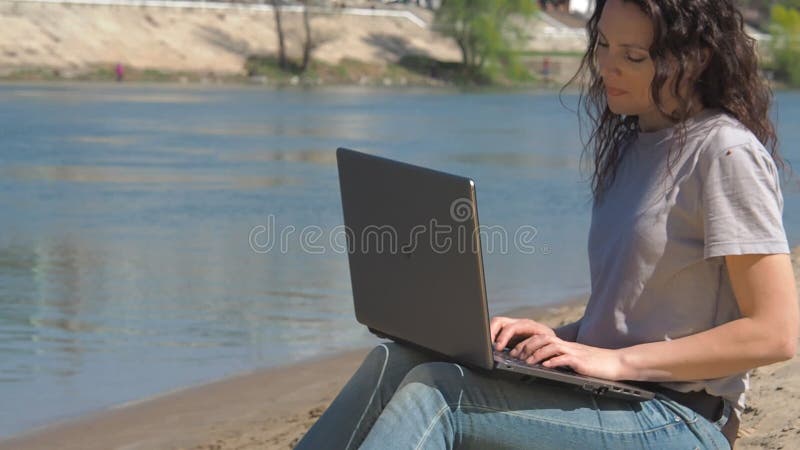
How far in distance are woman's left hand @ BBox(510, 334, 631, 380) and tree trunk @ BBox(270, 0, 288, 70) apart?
52028 mm

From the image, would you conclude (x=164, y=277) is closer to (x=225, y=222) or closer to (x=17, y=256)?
(x=17, y=256)

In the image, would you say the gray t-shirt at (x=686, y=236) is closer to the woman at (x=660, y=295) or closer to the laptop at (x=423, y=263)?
the woman at (x=660, y=295)

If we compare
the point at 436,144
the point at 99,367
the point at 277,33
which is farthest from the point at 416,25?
the point at 99,367

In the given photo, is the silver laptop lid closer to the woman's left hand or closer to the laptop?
the laptop

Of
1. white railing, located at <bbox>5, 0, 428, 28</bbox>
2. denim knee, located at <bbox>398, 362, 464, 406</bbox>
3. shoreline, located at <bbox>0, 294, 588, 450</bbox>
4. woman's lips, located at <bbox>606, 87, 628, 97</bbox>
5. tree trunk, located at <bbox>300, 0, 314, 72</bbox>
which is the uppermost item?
woman's lips, located at <bbox>606, 87, 628, 97</bbox>

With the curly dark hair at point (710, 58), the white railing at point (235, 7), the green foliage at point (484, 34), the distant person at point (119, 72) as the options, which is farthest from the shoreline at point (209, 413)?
the green foliage at point (484, 34)

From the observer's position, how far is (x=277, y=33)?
187ft

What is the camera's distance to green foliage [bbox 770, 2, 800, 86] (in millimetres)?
63625

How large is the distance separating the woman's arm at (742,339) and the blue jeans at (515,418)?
0.07 meters

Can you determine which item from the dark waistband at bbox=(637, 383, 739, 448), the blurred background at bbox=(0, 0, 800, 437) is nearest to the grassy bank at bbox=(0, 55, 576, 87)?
the blurred background at bbox=(0, 0, 800, 437)

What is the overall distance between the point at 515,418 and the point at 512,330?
30 cm

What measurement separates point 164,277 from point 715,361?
691cm

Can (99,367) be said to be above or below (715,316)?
below

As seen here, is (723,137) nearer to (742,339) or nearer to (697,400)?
(742,339)
